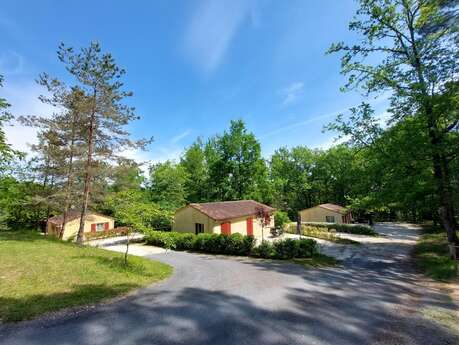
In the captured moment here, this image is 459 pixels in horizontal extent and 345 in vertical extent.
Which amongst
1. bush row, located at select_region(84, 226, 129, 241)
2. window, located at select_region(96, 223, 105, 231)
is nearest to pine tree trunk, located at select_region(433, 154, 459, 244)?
bush row, located at select_region(84, 226, 129, 241)

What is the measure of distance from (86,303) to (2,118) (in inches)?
408

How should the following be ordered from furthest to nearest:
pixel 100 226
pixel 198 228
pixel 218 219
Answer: pixel 100 226
pixel 198 228
pixel 218 219

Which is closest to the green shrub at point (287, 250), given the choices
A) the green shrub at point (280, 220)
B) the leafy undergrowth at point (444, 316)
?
the leafy undergrowth at point (444, 316)

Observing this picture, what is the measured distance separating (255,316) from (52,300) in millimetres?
5643

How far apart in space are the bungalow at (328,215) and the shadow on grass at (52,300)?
32.8 meters

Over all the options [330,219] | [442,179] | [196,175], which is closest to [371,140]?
[442,179]

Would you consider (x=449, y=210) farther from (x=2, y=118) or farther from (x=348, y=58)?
(x=2, y=118)

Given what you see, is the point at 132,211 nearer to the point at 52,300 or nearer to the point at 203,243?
the point at 52,300

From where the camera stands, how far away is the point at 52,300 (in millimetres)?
6512

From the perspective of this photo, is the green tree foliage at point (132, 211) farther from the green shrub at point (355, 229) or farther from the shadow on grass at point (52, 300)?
the green shrub at point (355, 229)

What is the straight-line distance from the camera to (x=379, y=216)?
49.4 metres

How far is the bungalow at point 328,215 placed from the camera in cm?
3800

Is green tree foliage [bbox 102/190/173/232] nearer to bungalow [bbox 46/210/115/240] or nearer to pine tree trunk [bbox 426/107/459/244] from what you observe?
pine tree trunk [bbox 426/107/459/244]

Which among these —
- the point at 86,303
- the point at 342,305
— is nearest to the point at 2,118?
the point at 86,303
